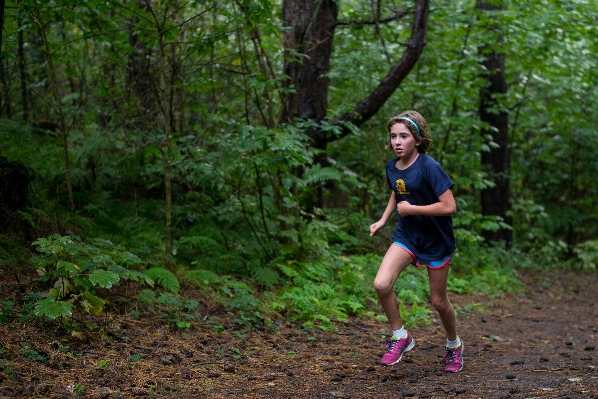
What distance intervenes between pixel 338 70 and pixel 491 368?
544 cm

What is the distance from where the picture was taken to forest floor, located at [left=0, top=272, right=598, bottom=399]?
351cm

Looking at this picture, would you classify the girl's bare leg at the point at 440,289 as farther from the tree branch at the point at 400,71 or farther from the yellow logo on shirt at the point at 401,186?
the tree branch at the point at 400,71

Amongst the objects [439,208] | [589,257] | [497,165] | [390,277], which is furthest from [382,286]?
[589,257]

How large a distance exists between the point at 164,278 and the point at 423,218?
96.0 inches

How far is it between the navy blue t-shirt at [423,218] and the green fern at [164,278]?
2.08 m

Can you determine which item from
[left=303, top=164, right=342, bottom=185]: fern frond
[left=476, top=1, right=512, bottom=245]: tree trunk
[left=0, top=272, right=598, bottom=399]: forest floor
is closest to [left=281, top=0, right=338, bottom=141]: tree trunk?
[left=303, top=164, right=342, bottom=185]: fern frond

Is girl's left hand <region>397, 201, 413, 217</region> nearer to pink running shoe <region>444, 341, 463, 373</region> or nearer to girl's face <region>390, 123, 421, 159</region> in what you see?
girl's face <region>390, 123, 421, 159</region>

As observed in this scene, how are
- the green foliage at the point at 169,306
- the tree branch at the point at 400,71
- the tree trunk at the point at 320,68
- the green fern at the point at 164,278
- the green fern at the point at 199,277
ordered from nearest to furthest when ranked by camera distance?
the green foliage at the point at 169,306 < the green fern at the point at 164,278 < the green fern at the point at 199,277 < the tree trunk at the point at 320,68 < the tree branch at the point at 400,71

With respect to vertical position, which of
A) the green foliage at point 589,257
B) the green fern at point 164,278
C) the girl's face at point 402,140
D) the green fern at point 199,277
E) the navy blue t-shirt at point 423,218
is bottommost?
the green foliage at point 589,257

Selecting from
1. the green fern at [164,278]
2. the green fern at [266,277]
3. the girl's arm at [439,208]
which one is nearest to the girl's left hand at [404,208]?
the girl's arm at [439,208]

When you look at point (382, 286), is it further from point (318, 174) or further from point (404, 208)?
point (318, 174)

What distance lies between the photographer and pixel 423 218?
14.4 feet

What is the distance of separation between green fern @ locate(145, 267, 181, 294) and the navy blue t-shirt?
2077mm

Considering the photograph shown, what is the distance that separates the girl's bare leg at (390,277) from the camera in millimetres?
4289
